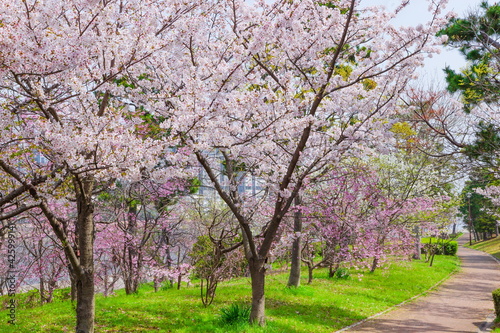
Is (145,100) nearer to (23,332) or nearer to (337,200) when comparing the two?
(23,332)

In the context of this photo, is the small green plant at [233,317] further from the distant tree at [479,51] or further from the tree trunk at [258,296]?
the distant tree at [479,51]

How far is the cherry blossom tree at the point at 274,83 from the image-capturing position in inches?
259

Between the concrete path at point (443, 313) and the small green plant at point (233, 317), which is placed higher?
the small green plant at point (233, 317)

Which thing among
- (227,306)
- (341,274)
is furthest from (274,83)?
(341,274)

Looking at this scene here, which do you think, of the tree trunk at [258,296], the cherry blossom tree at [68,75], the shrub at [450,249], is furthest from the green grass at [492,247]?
the cherry blossom tree at [68,75]

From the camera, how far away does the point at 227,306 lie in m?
10.7

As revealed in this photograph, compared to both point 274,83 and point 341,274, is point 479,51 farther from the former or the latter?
point 341,274

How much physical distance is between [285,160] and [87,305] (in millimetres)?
4979

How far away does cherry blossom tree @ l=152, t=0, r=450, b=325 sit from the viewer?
21.6 feet

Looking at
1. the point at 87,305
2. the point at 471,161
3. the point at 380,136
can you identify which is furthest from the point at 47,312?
the point at 471,161

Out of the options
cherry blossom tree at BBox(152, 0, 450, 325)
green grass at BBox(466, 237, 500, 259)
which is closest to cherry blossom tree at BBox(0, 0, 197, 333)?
cherry blossom tree at BBox(152, 0, 450, 325)

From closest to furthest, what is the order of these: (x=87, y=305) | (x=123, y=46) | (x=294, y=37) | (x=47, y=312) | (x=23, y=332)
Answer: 1. (x=123, y=46)
2. (x=87, y=305)
3. (x=294, y=37)
4. (x=23, y=332)
5. (x=47, y=312)

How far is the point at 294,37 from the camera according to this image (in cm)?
760

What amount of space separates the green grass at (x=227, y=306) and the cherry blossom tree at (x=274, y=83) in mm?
1447
